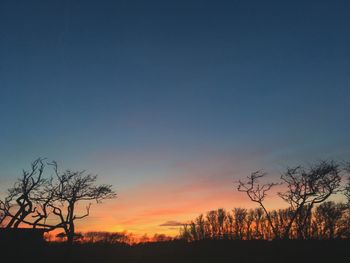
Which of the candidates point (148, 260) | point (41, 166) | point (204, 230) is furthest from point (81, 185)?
point (204, 230)

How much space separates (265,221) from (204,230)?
1844cm

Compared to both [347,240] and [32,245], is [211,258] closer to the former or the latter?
[347,240]

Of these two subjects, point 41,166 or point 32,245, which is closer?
point 32,245

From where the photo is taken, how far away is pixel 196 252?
42.8 metres

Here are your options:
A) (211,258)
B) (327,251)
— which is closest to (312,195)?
(327,251)

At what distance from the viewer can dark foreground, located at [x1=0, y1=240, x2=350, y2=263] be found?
37.9 metres

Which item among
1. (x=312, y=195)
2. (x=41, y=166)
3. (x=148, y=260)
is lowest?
(x=148, y=260)

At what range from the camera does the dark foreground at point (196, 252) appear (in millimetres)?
37875

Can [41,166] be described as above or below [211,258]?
above

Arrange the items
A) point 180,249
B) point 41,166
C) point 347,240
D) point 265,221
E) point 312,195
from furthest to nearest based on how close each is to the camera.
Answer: point 265,221
point 41,166
point 312,195
point 180,249
point 347,240

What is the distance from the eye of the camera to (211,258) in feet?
131

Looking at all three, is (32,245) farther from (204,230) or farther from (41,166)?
(204,230)

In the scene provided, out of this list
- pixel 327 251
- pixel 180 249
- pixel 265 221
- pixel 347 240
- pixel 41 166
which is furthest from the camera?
pixel 265 221

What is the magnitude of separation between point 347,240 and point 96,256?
29.1 metres
